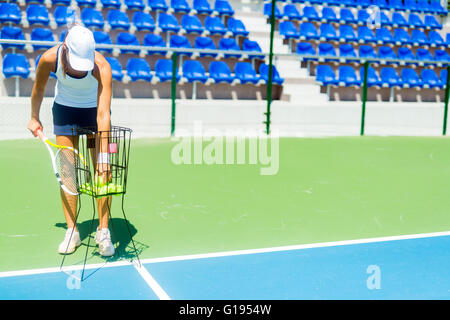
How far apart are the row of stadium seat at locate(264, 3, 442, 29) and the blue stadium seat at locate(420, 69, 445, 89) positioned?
6.80ft

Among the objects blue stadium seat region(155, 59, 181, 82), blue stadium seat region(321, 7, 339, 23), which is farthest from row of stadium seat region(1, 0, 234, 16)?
blue stadium seat region(321, 7, 339, 23)

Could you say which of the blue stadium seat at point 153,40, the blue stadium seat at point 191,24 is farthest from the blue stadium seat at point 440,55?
the blue stadium seat at point 153,40

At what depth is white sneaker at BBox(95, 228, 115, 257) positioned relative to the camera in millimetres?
4414

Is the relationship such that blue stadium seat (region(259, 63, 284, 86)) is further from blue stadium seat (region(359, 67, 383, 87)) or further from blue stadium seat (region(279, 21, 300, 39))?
blue stadium seat (region(359, 67, 383, 87))

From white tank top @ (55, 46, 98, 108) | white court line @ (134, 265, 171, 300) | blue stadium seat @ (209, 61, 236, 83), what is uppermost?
white tank top @ (55, 46, 98, 108)

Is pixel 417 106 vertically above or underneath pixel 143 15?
underneath

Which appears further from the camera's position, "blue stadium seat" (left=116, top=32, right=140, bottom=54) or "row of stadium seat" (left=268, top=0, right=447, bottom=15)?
Result: "row of stadium seat" (left=268, top=0, right=447, bottom=15)

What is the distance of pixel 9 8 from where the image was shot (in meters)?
13.8

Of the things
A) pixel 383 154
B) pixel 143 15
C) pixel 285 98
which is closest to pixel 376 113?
pixel 285 98

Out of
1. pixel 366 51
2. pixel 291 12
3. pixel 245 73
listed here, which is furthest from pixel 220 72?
pixel 366 51

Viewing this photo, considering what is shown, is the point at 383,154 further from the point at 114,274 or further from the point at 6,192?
the point at 114,274

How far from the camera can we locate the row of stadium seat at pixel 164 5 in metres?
14.6

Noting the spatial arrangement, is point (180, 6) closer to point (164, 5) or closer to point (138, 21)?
point (164, 5)
